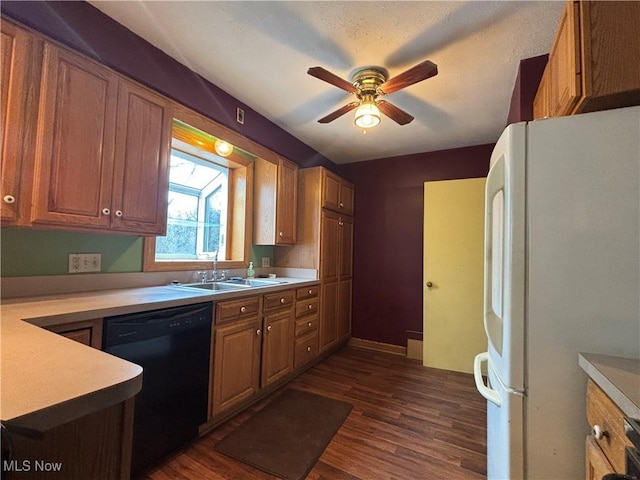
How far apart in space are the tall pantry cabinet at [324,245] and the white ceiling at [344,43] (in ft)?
2.93

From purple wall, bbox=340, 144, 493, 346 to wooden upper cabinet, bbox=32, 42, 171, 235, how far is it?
255cm

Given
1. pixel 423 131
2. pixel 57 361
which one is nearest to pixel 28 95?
pixel 57 361

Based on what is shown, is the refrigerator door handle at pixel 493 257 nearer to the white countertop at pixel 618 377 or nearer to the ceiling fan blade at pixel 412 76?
the white countertop at pixel 618 377

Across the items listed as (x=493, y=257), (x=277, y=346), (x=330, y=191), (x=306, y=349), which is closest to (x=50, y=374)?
(x=493, y=257)

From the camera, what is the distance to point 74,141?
138cm

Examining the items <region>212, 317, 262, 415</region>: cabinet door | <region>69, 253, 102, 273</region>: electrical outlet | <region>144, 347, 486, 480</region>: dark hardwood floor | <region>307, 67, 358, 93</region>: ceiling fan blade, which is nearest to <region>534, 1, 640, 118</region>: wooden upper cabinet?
<region>307, 67, 358, 93</region>: ceiling fan blade

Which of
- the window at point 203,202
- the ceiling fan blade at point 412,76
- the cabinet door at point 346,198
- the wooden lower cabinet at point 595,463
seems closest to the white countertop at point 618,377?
the wooden lower cabinet at point 595,463

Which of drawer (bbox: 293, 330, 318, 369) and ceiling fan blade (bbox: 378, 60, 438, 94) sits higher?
ceiling fan blade (bbox: 378, 60, 438, 94)

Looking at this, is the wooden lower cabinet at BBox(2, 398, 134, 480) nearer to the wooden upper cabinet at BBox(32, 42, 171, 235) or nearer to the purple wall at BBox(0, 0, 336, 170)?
the wooden upper cabinet at BBox(32, 42, 171, 235)

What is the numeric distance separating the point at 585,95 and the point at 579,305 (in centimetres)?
79

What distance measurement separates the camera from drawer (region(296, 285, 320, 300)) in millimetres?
2641

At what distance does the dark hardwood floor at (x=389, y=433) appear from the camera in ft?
4.90

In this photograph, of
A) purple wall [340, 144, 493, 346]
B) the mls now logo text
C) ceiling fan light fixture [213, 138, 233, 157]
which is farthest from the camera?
purple wall [340, 144, 493, 346]

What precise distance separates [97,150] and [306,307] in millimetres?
1999
